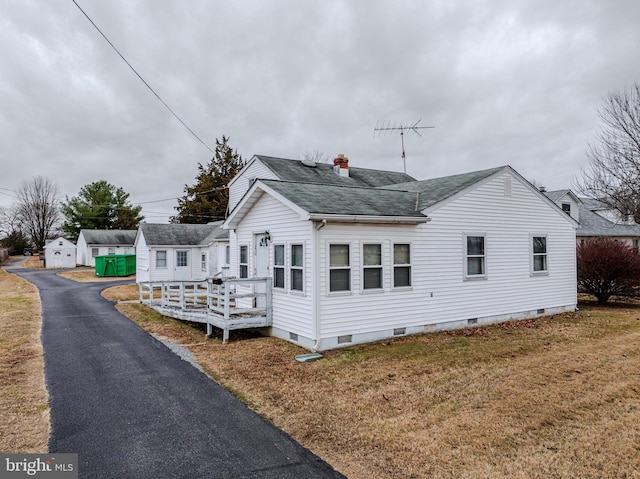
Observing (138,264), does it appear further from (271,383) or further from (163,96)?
(271,383)

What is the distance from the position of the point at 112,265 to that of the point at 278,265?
2776cm

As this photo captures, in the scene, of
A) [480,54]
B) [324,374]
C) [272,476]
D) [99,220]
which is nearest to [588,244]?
[480,54]

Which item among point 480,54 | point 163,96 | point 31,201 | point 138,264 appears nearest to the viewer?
point 163,96

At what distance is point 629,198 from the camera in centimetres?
1856

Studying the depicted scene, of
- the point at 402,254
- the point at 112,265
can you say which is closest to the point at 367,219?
the point at 402,254

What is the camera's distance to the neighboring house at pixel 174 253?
2634 centimetres

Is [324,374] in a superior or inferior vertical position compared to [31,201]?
inferior

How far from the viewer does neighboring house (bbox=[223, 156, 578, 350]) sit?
360 inches

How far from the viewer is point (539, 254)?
42.9ft

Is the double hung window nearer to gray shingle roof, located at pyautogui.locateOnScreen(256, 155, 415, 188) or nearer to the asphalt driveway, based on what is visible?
the asphalt driveway

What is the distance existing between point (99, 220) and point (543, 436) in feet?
201

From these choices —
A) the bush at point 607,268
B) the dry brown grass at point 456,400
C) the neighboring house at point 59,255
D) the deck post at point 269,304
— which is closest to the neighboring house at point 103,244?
the neighboring house at point 59,255

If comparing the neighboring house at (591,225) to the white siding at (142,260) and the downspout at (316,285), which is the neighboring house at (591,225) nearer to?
the downspout at (316,285)

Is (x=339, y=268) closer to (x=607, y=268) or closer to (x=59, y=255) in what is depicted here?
(x=607, y=268)
